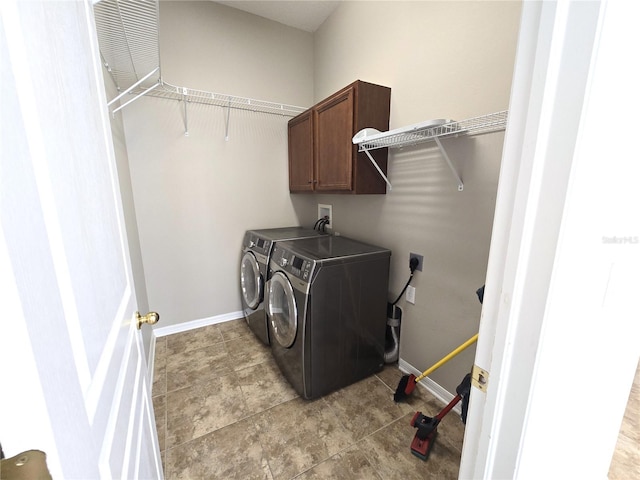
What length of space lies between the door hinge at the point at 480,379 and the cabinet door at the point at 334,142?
60.5 inches

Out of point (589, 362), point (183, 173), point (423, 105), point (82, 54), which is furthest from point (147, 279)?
point (589, 362)

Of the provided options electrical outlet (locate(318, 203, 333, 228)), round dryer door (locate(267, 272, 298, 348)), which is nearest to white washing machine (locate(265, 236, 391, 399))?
round dryer door (locate(267, 272, 298, 348))

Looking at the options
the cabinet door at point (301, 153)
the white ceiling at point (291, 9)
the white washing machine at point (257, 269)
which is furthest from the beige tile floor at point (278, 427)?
the white ceiling at point (291, 9)

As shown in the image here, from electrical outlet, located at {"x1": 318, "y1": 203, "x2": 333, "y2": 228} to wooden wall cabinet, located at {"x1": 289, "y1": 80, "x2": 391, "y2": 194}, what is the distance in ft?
1.45

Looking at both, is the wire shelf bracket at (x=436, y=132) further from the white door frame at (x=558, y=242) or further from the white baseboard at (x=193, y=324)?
the white baseboard at (x=193, y=324)

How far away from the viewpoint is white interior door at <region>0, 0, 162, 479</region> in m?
0.25

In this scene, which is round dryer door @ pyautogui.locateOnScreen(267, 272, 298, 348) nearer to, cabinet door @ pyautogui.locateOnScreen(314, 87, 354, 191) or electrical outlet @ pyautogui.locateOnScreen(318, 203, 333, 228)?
cabinet door @ pyautogui.locateOnScreen(314, 87, 354, 191)

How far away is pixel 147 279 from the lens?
2.42 metres

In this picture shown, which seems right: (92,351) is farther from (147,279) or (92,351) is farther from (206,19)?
(206,19)

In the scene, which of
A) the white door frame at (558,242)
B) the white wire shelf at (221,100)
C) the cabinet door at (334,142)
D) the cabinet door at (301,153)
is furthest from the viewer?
the cabinet door at (301,153)

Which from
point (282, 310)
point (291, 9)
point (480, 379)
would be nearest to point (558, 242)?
point (480, 379)

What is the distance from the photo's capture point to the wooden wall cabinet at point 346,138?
1.88 meters

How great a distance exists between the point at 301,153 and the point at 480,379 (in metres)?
2.38

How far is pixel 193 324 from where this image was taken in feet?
8.82
